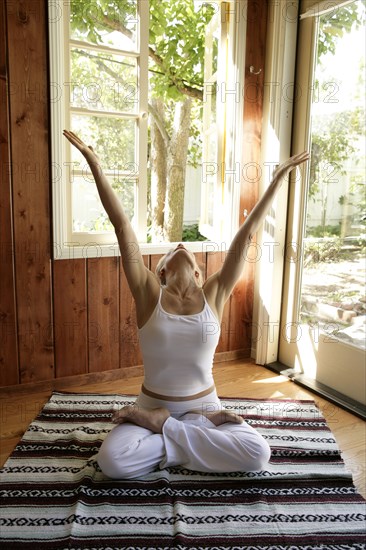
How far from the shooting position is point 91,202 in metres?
2.66

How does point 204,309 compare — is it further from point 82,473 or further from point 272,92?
point 272,92

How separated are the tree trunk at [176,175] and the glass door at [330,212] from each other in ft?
3.62

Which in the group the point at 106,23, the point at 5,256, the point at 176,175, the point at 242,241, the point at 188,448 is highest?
the point at 106,23

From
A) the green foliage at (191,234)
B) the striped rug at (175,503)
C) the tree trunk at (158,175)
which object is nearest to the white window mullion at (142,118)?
the tree trunk at (158,175)

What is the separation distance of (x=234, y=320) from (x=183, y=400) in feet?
4.52

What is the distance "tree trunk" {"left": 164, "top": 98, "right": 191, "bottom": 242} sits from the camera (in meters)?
3.77

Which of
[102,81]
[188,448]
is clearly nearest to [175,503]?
[188,448]

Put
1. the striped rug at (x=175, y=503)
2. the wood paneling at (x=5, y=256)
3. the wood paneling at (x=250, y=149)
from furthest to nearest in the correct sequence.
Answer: the wood paneling at (x=250, y=149)
the wood paneling at (x=5, y=256)
the striped rug at (x=175, y=503)

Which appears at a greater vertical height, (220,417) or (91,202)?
(91,202)

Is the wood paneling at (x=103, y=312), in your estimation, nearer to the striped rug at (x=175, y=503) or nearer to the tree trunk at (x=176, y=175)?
the striped rug at (x=175, y=503)

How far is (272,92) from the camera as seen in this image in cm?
291

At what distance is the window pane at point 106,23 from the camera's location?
8.15ft

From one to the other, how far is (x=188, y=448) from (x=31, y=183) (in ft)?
4.91

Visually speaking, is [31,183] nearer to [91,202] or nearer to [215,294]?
[91,202]
